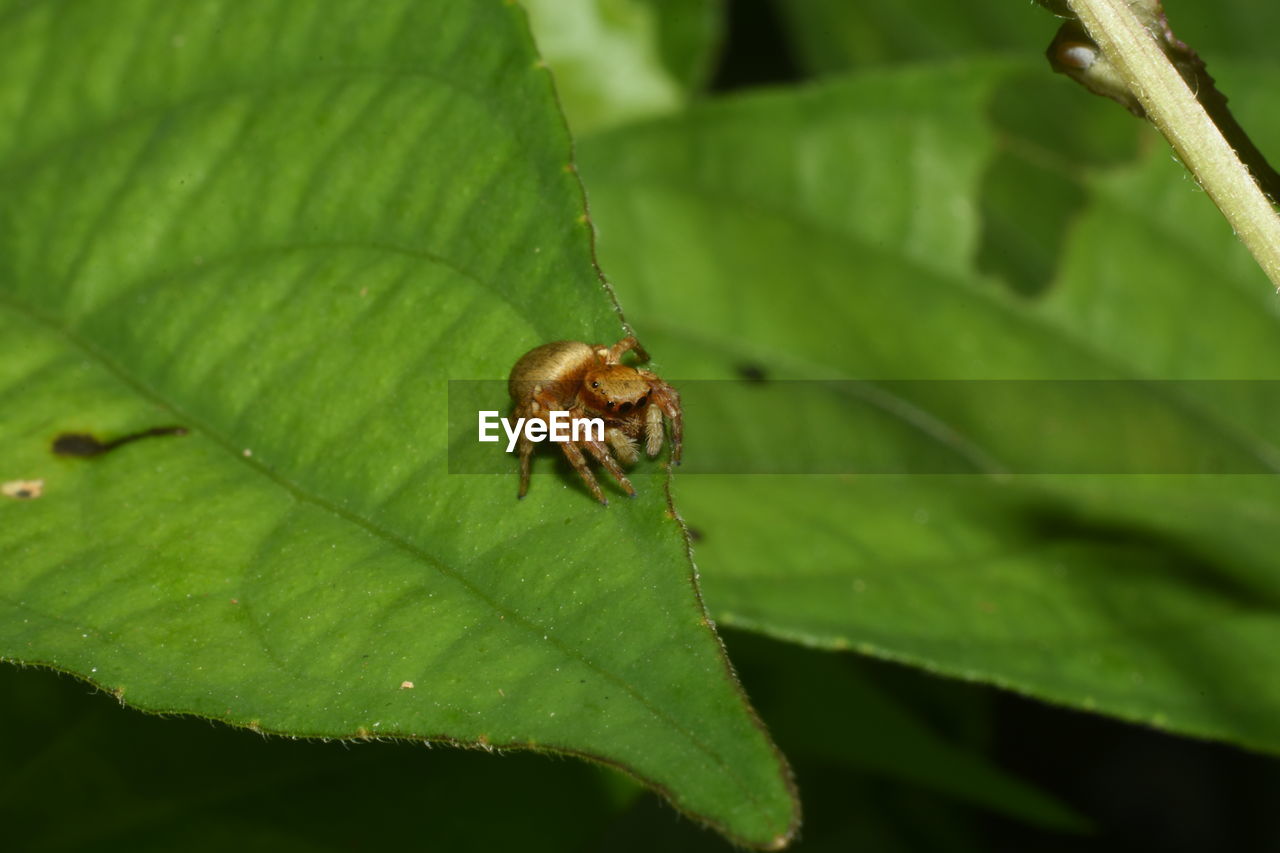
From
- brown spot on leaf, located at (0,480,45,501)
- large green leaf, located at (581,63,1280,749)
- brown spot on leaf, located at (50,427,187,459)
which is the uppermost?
brown spot on leaf, located at (50,427,187,459)

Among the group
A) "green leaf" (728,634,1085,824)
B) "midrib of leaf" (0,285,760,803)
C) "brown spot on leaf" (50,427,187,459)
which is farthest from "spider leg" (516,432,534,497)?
"green leaf" (728,634,1085,824)

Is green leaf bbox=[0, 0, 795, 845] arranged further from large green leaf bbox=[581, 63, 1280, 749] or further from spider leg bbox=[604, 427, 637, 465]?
large green leaf bbox=[581, 63, 1280, 749]


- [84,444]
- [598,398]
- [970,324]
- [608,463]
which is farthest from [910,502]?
[84,444]

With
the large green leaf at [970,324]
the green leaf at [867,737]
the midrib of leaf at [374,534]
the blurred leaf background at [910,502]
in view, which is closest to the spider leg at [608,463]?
the midrib of leaf at [374,534]

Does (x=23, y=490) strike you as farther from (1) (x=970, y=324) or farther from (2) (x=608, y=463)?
(1) (x=970, y=324)

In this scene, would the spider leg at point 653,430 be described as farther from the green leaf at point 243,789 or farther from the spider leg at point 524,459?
the green leaf at point 243,789

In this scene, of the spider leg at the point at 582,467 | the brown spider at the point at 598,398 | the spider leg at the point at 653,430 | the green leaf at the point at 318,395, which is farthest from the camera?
the spider leg at the point at 653,430

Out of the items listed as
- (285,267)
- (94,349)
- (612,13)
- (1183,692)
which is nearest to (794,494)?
(1183,692)

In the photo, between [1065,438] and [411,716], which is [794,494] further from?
[411,716]
